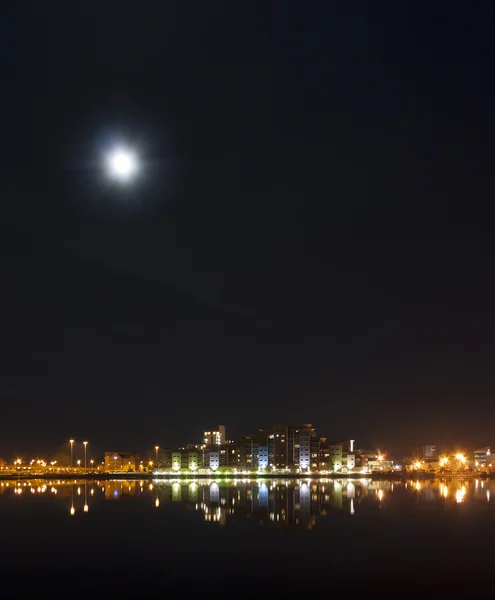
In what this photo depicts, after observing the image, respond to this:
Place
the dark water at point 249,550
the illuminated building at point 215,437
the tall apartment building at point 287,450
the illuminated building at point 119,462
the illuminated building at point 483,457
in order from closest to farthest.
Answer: the dark water at point 249,550, the tall apartment building at point 287,450, the illuminated building at point 119,462, the illuminated building at point 215,437, the illuminated building at point 483,457

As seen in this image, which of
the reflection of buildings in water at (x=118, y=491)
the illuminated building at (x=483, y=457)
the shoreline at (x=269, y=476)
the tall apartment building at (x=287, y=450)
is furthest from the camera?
the illuminated building at (x=483, y=457)

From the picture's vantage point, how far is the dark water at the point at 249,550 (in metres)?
16.1

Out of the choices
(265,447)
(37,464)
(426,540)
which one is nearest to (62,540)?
(426,540)

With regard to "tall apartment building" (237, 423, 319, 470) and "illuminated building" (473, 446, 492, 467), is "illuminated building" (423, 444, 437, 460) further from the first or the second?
"tall apartment building" (237, 423, 319, 470)

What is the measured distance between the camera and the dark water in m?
16.1

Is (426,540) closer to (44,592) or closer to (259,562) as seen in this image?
(259,562)

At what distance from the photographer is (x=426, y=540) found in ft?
74.0

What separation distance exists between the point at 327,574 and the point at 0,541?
40.0ft

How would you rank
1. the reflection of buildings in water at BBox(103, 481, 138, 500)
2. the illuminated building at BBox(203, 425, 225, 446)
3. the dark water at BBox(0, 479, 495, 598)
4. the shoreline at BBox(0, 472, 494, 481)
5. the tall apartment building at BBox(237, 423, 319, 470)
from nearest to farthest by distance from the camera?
the dark water at BBox(0, 479, 495, 598), the reflection of buildings in water at BBox(103, 481, 138, 500), the shoreline at BBox(0, 472, 494, 481), the tall apartment building at BBox(237, 423, 319, 470), the illuminated building at BBox(203, 425, 225, 446)

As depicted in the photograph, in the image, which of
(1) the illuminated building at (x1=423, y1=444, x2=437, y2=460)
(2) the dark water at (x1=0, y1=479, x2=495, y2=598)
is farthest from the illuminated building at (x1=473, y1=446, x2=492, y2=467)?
(2) the dark water at (x1=0, y1=479, x2=495, y2=598)

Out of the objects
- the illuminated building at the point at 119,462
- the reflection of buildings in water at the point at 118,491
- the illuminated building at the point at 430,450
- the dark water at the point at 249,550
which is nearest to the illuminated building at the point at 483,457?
the illuminated building at the point at 430,450

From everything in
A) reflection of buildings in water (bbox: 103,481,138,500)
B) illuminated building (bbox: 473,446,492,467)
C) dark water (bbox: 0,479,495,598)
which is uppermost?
dark water (bbox: 0,479,495,598)

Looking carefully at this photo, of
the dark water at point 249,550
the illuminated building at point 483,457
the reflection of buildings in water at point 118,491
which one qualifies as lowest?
→ the illuminated building at point 483,457

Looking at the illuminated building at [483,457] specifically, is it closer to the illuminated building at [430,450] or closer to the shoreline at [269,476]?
the illuminated building at [430,450]
